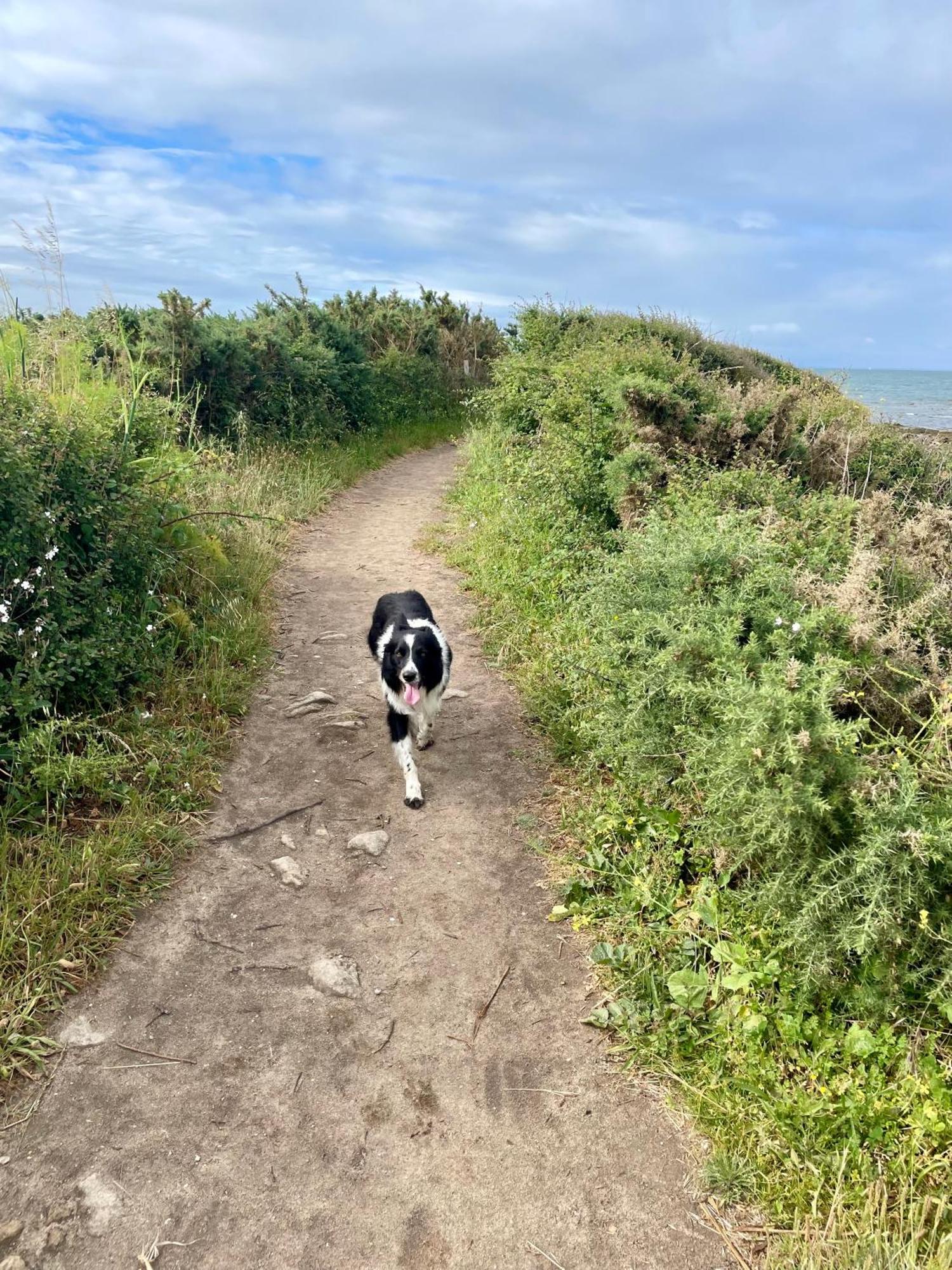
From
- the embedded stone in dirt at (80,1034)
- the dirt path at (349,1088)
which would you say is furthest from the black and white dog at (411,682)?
the embedded stone in dirt at (80,1034)

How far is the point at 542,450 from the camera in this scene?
825 centimetres

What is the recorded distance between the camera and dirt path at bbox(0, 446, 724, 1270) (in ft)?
7.58

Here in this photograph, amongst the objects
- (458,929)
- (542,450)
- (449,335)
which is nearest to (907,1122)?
(458,929)

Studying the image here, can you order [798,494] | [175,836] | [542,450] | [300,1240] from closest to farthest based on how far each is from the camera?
1. [300,1240]
2. [175,836]
3. [798,494]
4. [542,450]

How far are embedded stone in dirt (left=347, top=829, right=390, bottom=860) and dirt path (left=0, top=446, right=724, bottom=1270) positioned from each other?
54 mm

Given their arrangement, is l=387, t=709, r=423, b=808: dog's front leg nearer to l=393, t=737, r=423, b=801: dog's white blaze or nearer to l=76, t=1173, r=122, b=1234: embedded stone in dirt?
l=393, t=737, r=423, b=801: dog's white blaze

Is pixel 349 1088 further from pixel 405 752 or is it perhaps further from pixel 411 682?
pixel 411 682

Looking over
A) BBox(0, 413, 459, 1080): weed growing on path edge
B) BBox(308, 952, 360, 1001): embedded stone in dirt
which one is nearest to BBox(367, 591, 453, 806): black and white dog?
BBox(0, 413, 459, 1080): weed growing on path edge

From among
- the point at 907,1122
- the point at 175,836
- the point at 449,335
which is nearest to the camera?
the point at 907,1122

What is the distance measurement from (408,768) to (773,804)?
227 centimetres

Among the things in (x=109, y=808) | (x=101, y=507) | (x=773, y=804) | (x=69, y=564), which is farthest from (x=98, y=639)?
(x=773, y=804)

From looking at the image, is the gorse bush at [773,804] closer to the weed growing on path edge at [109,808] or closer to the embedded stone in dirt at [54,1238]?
the embedded stone in dirt at [54,1238]

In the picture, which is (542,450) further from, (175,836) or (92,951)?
(92,951)

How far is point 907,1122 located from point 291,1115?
193 cm
